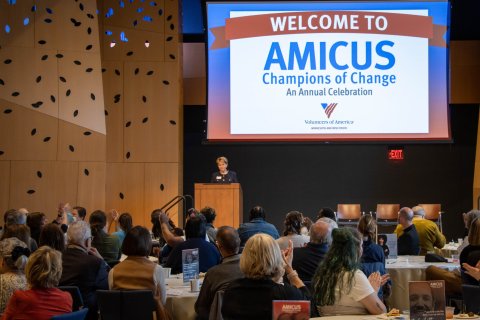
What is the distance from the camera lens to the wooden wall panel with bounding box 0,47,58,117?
11.4 m

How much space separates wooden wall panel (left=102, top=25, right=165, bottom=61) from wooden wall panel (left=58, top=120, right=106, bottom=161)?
5.26 ft

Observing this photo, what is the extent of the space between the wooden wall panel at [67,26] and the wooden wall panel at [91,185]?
1.93 m

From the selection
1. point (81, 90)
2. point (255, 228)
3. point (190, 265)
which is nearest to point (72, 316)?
point (190, 265)

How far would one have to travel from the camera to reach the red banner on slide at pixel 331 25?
1258cm

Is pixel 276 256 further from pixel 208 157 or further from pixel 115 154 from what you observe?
pixel 208 157

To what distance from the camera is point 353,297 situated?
4.17 m

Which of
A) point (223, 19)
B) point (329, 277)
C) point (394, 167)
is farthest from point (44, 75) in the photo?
point (329, 277)

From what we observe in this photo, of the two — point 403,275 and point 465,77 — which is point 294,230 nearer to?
point 403,275

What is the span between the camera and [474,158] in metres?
14.5

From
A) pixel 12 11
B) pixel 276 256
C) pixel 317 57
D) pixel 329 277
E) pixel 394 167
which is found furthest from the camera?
pixel 394 167

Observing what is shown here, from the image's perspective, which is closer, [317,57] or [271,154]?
[317,57]

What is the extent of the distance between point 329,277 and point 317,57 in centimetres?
872

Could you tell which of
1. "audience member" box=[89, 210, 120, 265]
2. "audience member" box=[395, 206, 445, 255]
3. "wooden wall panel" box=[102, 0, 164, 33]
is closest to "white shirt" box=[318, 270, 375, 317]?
"audience member" box=[89, 210, 120, 265]

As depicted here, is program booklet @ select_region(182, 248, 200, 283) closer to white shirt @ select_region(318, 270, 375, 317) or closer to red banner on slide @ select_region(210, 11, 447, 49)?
white shirt @ select_region(318, 270, 375, 317)
